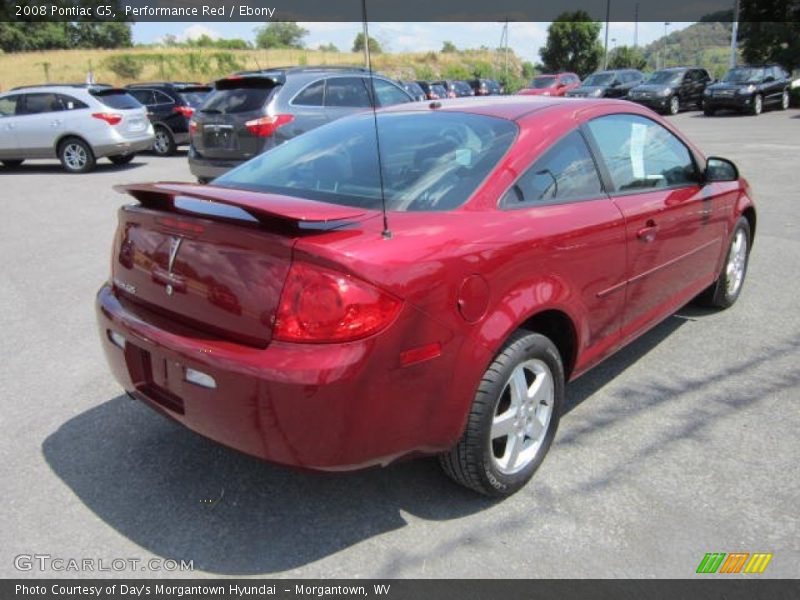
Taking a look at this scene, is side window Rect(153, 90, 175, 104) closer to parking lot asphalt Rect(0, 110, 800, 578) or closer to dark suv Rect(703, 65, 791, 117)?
parking lot asphalt Rect(0, 110, 800, 578)

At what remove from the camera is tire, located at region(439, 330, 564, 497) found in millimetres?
2619

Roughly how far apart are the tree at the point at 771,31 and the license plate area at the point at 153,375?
36437 mm

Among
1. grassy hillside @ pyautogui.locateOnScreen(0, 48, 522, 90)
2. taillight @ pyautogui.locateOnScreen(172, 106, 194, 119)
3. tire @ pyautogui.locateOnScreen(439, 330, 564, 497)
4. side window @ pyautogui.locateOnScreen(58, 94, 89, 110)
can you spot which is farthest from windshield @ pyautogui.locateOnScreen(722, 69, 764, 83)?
tire @ pyautogui.locateOnScreen(439, 330, 564, 497)

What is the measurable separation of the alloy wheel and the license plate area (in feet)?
4.02

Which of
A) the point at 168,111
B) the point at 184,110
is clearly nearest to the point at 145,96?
the point at 168,111

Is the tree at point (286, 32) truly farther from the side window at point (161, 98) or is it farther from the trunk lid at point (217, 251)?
the side window at point (161, 98)

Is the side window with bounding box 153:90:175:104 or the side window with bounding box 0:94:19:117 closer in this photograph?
the side window with bounding box 0:94:19:117

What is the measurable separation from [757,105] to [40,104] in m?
22.6

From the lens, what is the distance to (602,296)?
3236mm

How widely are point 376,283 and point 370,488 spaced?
1.11 metres

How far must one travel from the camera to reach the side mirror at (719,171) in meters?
4.23

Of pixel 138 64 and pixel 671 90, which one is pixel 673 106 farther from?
pixel 138 64

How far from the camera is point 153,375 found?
Answer: 2623mm
